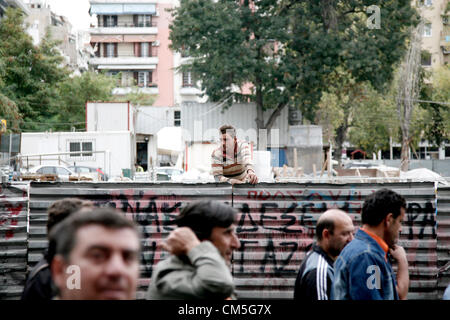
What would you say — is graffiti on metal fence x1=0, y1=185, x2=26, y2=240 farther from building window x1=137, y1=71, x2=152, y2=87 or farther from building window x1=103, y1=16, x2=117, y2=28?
building window x1=103, y1=16, x2=117, y2=28

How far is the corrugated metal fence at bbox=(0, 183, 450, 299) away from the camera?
6859 millimetres

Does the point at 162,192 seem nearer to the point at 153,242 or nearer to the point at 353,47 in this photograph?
the point at 153,242

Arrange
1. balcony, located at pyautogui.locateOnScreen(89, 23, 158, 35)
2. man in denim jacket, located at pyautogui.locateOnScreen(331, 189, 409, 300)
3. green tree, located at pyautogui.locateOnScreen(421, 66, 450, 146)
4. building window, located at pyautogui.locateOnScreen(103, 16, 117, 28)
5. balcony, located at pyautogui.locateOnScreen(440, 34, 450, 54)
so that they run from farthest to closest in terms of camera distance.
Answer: balcony, located at pyautogui.locateOnScreen(440, 34, 450, 54), building window, located at pyautogui.locateOnScreen(103, 16, 117, 28), balcony, located at pyautogui.locateOnScreen(89, 23, 158, 35), green tree, located at pyautogui.locateOnScreen(421, 66, 450, 146), man in denim jacket, located at pyautogui.locateOnScreen(331, 189, 409, 300)

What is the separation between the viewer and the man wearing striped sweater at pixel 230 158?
24.7 feet

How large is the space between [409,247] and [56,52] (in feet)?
118

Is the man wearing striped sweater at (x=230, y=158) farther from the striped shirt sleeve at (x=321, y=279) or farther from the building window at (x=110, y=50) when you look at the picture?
the building window at (x=110, y=50)

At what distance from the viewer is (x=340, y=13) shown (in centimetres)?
3853

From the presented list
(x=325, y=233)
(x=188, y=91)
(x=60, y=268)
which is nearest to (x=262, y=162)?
(x=325, y=233)

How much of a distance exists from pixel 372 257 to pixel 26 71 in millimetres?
34850

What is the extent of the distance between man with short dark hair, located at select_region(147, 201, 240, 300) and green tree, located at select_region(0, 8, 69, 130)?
33005 millimetres

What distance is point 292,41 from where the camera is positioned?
37.1 meters

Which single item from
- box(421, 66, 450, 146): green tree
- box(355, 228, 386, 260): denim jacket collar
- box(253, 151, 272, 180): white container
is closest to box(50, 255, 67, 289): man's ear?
box(355, 228, 386, 260): denim jacket collar
